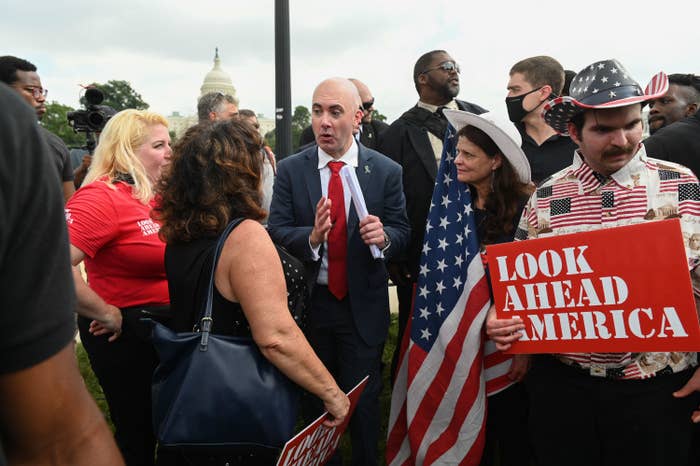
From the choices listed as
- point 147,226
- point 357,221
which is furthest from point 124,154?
point 357,221

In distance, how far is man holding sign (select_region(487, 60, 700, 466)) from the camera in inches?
87.0

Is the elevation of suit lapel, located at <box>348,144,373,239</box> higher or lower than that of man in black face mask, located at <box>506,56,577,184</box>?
lower

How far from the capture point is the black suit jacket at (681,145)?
3287 mm

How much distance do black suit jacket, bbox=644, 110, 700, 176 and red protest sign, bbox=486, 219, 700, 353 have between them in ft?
4.83

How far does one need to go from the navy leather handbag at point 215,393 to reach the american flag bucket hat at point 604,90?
5.07ft

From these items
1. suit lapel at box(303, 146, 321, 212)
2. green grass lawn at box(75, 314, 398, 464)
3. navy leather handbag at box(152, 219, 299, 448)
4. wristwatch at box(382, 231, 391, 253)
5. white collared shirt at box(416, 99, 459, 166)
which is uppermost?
white collared shirt at box(416, 99, 459, 166)

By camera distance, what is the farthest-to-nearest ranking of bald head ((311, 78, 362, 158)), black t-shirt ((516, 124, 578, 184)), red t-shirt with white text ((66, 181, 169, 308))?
black t-shirt ((516, 124, 578, 184)), bald head ((311, 78, 362, 158)), red t-shirt with white text ((66, 181, 169, 308))

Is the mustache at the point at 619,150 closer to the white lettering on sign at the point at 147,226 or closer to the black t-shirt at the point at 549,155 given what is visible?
the black t-shirt at the point at 549,155

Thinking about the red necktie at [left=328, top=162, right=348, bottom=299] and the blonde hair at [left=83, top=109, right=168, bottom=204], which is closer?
the blonde hair at [left=83, top=109, right=168, bottom=204]

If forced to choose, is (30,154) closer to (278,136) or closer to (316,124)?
(316,124)

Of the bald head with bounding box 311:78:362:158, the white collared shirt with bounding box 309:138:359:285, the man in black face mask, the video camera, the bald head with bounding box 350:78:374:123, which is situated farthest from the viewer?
the bald head with bounding box 350:78:374:123

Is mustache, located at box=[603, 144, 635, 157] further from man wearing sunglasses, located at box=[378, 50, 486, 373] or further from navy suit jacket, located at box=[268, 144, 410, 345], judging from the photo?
man wearing sunglasses, located at box=[378, 50, 486, 373]

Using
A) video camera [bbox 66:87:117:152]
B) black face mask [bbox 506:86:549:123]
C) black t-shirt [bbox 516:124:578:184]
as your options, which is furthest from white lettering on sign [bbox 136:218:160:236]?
video camera [bbox 66:87:117:152]

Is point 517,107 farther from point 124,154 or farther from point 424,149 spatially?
point 124,154
